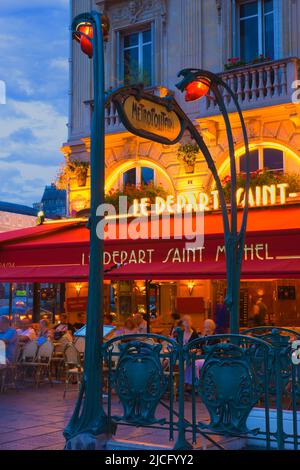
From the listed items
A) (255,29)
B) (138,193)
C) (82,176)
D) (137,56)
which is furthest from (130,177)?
(255,29)

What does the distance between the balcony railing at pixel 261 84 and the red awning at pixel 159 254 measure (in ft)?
8.59

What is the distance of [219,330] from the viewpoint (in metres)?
15.0

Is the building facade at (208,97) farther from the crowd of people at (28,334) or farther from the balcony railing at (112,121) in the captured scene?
the crowd of people at (28,334)

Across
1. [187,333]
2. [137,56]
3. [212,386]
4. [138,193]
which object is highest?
[137,56]

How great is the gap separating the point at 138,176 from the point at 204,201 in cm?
279

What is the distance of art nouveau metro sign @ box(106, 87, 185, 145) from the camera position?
6625 mm

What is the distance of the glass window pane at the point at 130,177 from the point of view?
1775 cm

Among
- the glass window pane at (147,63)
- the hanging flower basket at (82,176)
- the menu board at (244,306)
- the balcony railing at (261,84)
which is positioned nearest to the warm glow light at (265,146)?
the balcony railing at (261,84)

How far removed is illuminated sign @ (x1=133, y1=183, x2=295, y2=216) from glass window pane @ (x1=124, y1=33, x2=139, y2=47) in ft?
15.0

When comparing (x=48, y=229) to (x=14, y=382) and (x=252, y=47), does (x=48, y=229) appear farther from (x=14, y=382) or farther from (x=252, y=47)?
(x=252, y=47)

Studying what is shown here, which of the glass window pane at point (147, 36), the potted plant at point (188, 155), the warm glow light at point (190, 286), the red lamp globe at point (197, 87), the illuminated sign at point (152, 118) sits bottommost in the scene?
the warm glow light at point (190, 286)

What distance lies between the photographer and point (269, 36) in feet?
51.8

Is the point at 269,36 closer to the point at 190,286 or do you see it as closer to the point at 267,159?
the point at 267,159

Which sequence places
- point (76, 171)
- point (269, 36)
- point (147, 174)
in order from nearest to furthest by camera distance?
point (269, 36) < point (147, 174) < point (76, 171)
